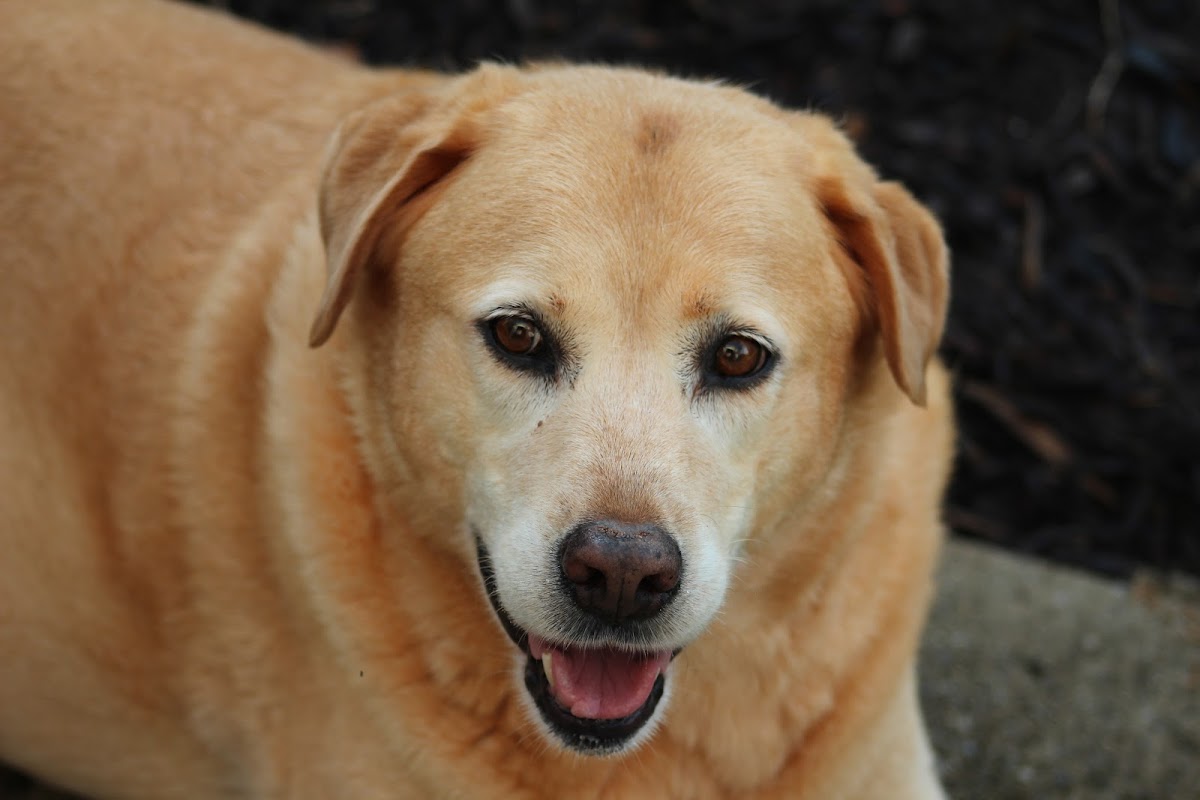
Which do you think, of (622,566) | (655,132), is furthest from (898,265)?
(622,566)

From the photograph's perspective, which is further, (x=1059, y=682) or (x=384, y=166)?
(x=1059, y=682)

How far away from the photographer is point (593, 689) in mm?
2623

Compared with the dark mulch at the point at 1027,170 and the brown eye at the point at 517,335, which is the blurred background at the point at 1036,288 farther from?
the brown eye at the point at 517,335

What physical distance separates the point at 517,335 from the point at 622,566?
1.61ft

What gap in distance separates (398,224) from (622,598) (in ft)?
2.94

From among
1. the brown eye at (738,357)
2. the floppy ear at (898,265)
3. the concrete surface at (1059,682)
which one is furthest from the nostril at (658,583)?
the concrete surface at (1059,682)

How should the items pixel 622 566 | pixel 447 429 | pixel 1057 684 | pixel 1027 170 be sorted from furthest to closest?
1. pixel 1027 170
2. pixel 1057 684
3. pixel 447 429
4. pixel 622 566

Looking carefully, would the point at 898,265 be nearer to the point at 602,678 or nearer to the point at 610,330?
the point at 610,330

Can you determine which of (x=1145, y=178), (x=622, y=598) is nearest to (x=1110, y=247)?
(x=1145, y=178)

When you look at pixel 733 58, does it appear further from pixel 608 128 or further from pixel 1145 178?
pixel 608 128

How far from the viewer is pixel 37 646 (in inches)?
137

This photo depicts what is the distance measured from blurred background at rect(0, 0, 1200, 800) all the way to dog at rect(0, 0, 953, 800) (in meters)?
0.86

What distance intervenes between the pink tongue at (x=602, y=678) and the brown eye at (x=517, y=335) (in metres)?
0.54

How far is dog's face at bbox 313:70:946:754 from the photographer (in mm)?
2451
